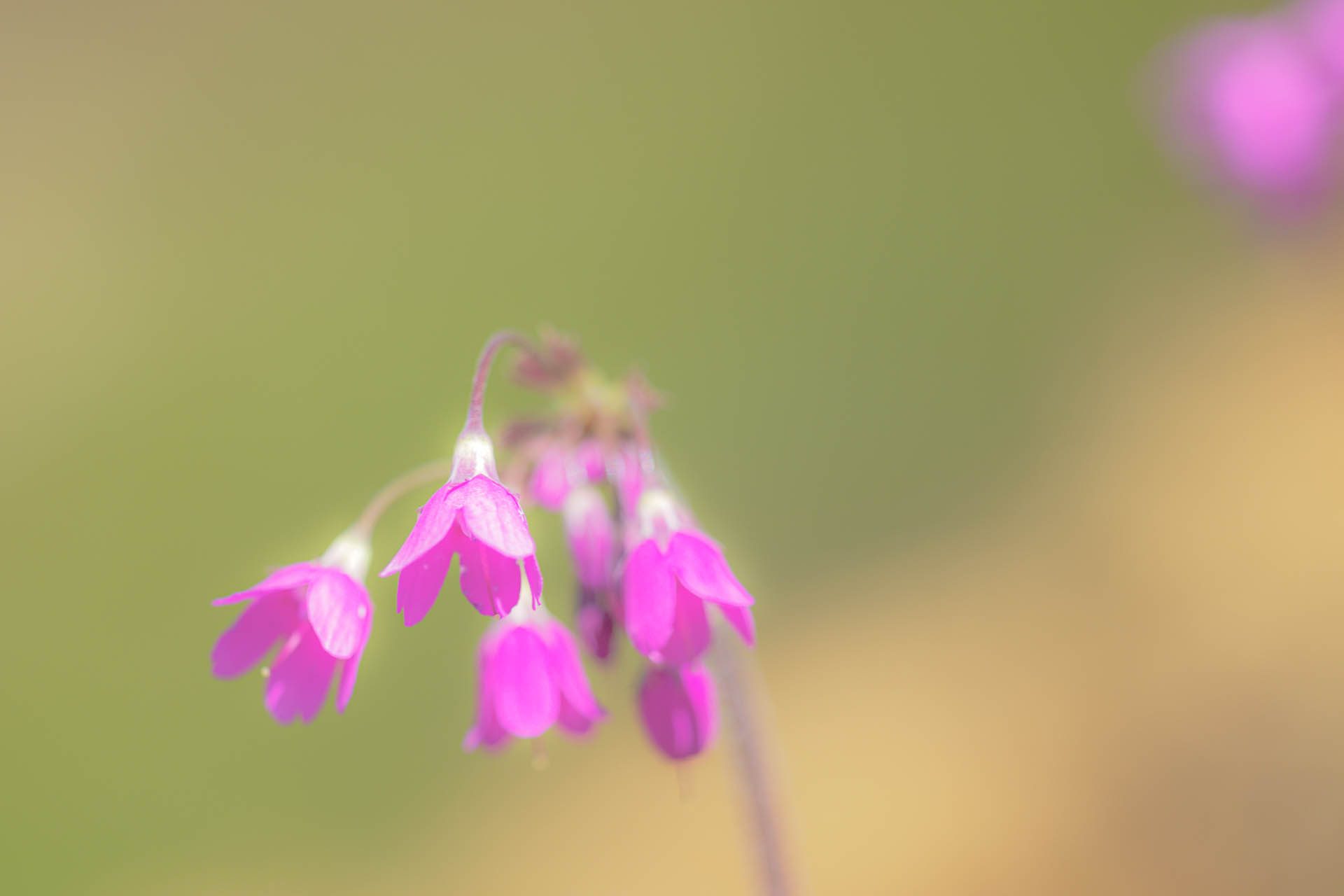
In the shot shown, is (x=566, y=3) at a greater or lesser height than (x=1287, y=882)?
greater

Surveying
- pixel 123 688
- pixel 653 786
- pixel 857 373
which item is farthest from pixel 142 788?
pixel 857 373

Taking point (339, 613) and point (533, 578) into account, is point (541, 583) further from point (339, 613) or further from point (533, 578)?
point (339, 613)

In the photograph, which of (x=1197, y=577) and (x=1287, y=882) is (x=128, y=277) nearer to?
(x=1197, y=577)

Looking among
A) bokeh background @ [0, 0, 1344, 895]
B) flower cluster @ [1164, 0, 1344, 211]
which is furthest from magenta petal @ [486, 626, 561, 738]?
flower cluster @ [1164, 0, 1344, 211]

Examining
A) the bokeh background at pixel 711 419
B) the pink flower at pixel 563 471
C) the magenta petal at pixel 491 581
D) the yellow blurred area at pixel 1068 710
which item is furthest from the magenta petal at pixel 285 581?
the bokeh background at pixel 711 419

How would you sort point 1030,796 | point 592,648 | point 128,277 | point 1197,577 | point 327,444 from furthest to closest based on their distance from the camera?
point 128,277
point 327,444
point 1197,577
point 1030,796
point 592,648

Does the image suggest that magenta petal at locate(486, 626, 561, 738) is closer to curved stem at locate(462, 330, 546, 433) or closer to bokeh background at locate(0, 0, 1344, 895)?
curved stem at locate(462, 330, 546, 433)

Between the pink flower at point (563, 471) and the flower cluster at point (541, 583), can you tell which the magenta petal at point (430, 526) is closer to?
the flower cluster at point (541, 583)
